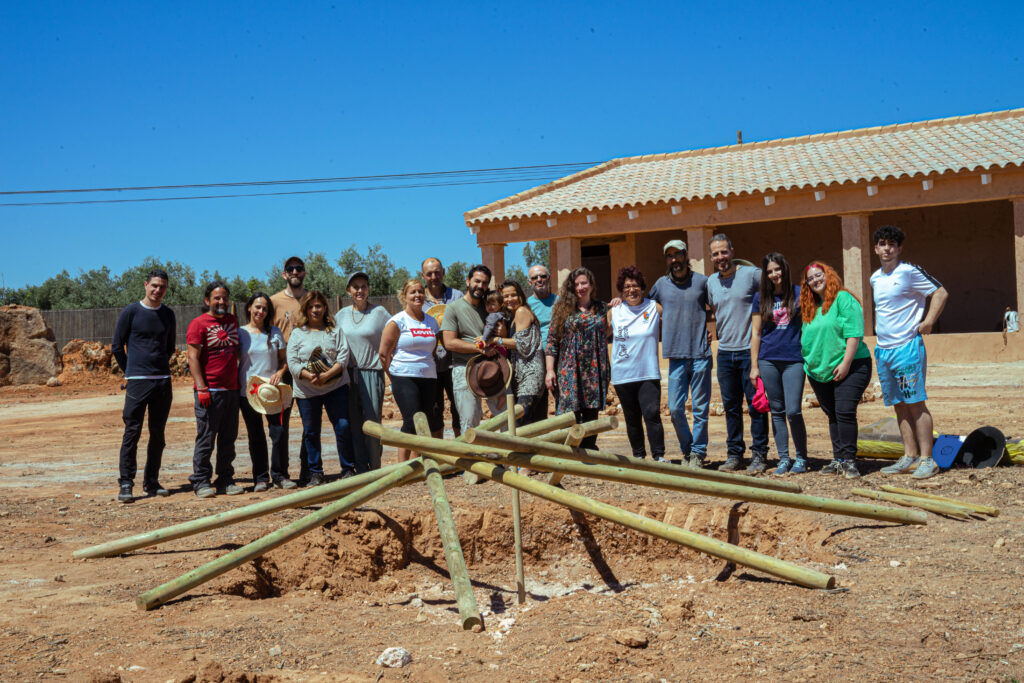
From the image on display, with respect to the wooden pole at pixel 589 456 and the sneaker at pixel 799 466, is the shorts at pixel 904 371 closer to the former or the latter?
the sneaker at pixel 799 466

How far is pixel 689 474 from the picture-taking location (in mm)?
5023

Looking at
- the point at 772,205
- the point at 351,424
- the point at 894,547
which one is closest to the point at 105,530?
the point at 351,424

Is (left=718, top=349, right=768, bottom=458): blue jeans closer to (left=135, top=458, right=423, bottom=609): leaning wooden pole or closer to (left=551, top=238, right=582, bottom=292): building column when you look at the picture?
(left=135, top=458, right=423, bottom=609): leaning wooden pole

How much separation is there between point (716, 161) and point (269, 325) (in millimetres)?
13885

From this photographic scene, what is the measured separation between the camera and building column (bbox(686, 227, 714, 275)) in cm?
1548

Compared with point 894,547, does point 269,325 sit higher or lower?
higher

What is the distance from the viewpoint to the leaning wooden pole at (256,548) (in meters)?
4.43

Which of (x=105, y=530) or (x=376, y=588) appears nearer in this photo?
(x=376, y=588)

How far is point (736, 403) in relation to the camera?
7.07 meters

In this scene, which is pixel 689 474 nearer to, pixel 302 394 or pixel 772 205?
pixel 302 394

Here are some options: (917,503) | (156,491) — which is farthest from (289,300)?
(917,503)

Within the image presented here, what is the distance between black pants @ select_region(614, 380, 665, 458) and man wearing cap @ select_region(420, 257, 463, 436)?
138cm

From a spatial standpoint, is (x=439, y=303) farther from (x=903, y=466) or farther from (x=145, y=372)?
(x=903, y=466)

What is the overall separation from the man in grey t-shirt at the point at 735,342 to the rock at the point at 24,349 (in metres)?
20.8
